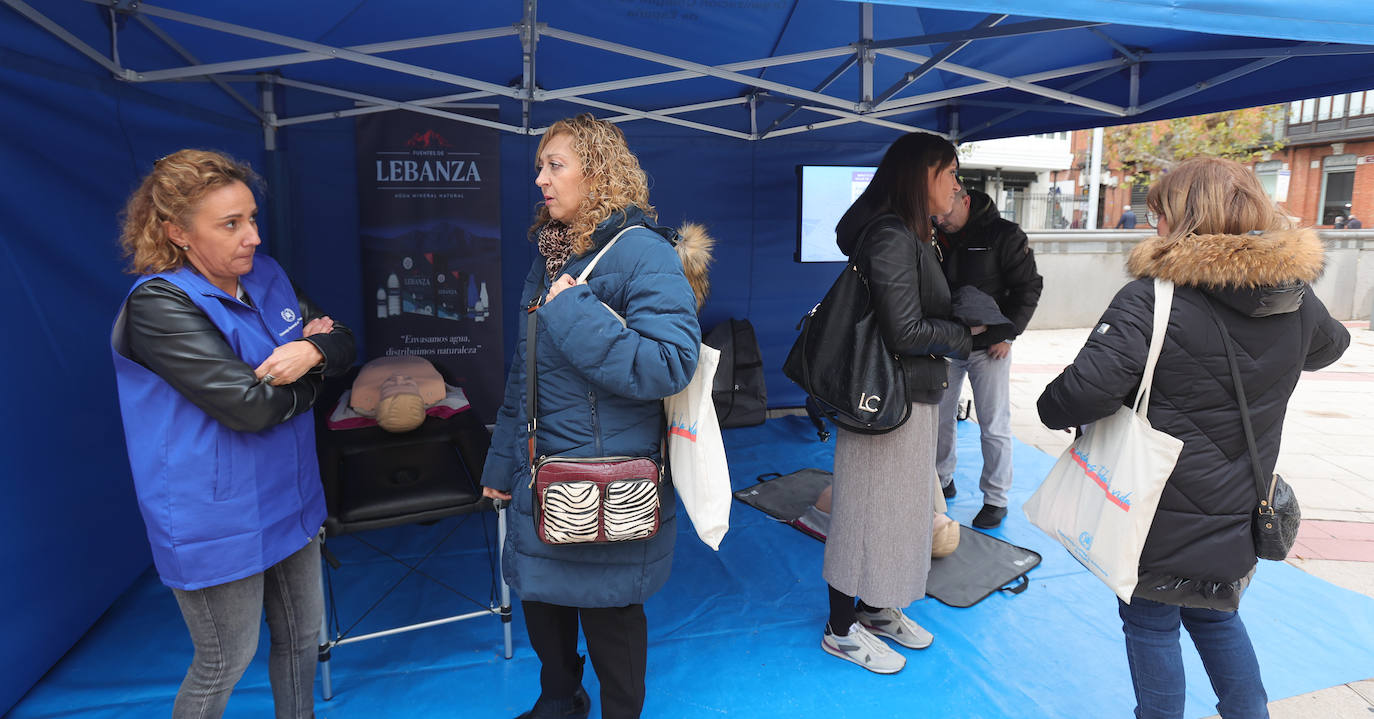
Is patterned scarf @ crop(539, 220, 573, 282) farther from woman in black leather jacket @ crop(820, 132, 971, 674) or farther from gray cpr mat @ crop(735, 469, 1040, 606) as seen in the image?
gray cpr mat @ crop(735, 469, 1040, 606)

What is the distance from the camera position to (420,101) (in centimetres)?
387

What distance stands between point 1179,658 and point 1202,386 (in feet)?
2.35

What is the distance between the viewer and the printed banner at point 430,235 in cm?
435

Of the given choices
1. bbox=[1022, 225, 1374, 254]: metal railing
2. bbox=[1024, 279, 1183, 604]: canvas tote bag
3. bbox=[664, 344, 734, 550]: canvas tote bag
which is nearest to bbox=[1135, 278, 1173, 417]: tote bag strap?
bbox=[1024, 279, 1183, 604]: canvas tote bag

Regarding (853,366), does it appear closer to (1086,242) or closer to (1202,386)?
(1202,386)

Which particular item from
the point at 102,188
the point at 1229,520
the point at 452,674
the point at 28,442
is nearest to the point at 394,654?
the point at 452,674

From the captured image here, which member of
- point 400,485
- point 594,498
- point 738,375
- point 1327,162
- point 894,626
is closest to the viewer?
point 594,498

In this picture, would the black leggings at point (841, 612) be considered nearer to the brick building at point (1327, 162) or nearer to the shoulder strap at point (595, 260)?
the shoulder strap at point (595, 260)

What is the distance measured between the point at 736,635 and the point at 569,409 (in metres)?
1.47

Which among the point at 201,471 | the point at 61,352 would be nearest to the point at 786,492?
the point at 201,471

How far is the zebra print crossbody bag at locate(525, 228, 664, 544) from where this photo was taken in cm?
164

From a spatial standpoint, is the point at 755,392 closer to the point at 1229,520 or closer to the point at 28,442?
the point at 1229,520

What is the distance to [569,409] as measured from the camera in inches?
66.8

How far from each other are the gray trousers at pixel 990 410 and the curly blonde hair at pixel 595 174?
2.50 m
